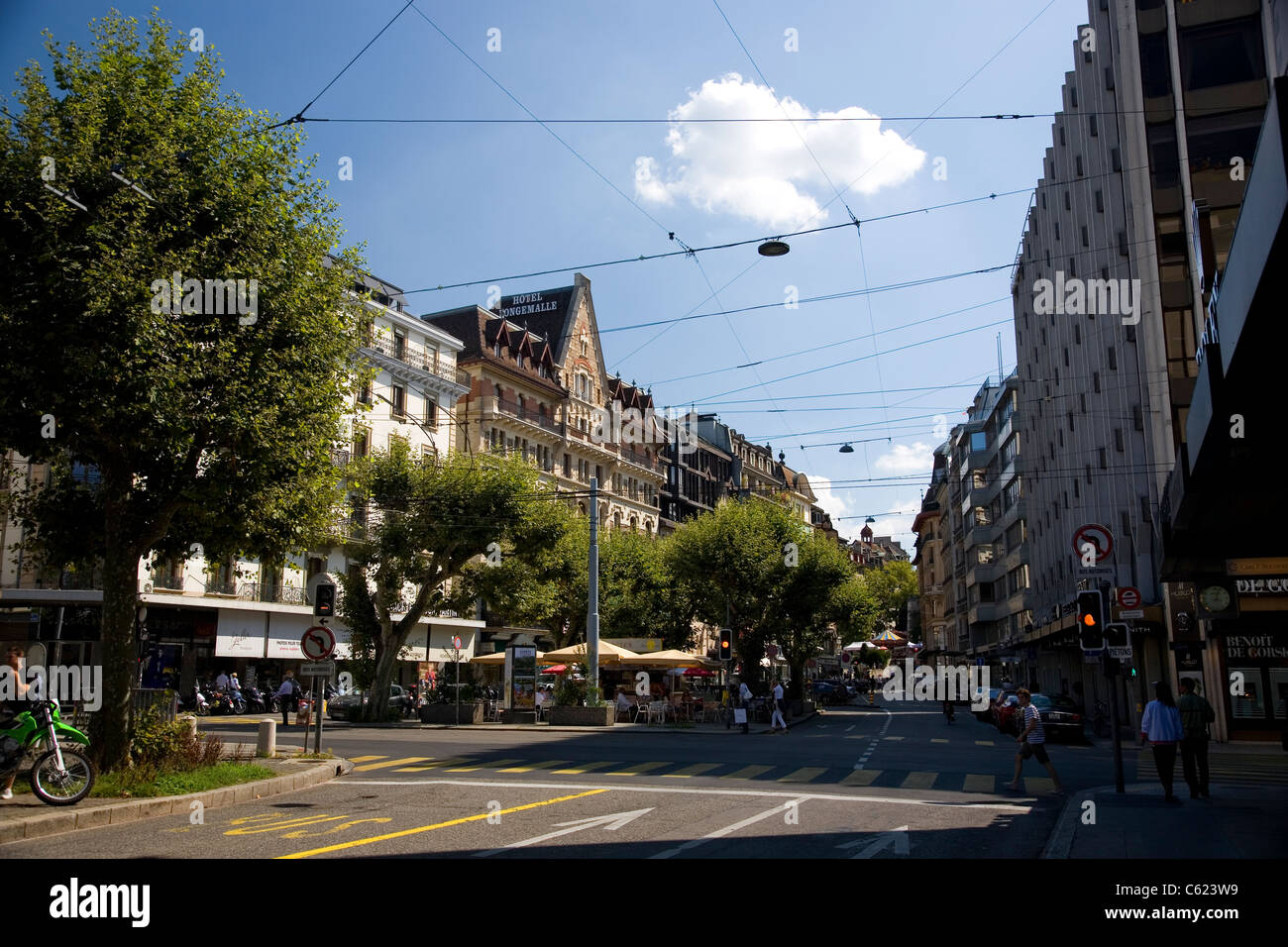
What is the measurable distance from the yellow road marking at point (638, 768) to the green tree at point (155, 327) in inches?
267

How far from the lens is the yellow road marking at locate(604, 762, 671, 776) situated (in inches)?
707

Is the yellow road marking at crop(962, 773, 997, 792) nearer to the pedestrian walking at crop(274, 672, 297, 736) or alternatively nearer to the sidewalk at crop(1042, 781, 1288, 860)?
the sidewalk at crop(1042, 781, 1288, 860)

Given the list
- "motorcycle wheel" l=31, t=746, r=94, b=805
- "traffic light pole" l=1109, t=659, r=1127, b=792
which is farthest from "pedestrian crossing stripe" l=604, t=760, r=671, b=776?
"motorcycle wheel" l=31, t=746, r=94, b=805

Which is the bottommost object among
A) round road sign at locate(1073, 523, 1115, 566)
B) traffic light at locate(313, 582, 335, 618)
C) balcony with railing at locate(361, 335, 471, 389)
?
traffic light at locate(313, 582, 335, 618)

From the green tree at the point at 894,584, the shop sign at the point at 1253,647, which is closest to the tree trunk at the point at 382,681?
the shop sign at the point at 1253,647

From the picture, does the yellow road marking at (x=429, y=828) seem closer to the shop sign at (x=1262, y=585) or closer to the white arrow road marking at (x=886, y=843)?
the white arrow road marking at (x=886, y=843)

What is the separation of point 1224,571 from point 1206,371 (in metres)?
22.6

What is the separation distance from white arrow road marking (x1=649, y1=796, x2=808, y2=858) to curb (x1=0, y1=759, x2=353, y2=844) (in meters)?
6.74

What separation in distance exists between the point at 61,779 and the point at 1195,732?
15442mm

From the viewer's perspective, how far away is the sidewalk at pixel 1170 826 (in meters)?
9.62

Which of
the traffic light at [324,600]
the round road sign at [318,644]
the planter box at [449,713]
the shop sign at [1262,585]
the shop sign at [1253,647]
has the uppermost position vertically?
the shop sign at [1262,585]

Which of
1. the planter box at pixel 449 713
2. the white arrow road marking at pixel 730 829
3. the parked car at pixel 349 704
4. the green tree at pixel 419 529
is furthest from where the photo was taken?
the parked car at pixel 349 704
